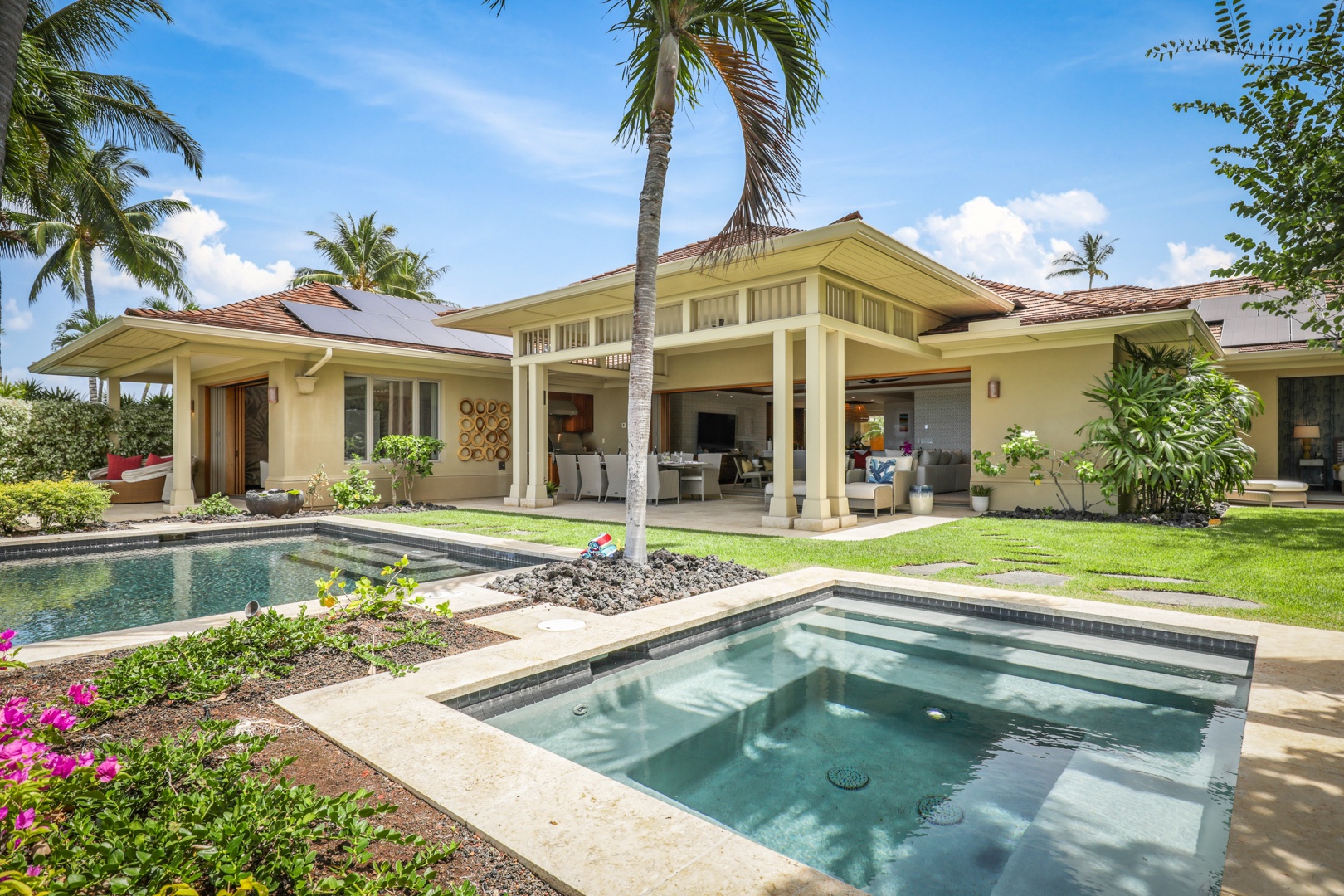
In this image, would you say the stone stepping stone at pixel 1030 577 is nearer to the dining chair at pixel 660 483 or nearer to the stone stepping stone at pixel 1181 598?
the stone stepping stone at pixel 1181 598

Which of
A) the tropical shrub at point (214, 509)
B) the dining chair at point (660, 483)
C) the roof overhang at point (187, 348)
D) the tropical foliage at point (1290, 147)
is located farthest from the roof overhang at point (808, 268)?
the tropical shrub at point (214, 509)

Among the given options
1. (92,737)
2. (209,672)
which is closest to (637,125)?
(209,672)

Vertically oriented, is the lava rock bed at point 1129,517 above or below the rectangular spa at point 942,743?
above

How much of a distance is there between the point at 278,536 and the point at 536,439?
3.87m

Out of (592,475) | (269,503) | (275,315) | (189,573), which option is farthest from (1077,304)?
(275,315)

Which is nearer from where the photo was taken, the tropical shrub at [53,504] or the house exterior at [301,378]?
the tropical shrub at [53,504]

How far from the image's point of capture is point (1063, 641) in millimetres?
3623

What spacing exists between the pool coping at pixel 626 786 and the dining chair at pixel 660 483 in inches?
290

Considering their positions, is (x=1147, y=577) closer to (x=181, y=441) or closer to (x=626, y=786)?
(x=626, y=786)

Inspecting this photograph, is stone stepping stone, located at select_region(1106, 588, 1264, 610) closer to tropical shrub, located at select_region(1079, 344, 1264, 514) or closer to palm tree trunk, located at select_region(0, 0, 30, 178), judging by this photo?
tropical shrub, located at select_region(1079, 344, 1264, 514)

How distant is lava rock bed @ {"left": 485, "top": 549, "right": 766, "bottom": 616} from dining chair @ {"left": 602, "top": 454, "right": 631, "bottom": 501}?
19.0 feet

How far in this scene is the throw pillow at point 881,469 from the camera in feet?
31.0

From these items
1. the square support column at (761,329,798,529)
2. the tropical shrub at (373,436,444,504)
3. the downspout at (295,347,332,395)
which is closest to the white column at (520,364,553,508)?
the tropical shrub at (373,436,444,504)

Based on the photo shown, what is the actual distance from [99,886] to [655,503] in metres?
9.98
